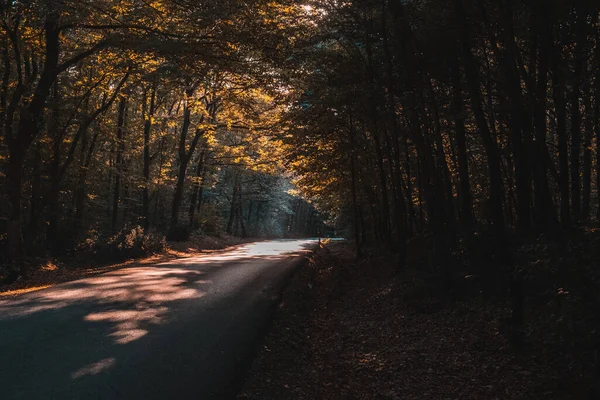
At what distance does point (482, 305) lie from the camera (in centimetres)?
853

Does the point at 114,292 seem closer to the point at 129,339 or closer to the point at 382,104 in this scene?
the point at 129,339

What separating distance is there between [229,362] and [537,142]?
282 inches

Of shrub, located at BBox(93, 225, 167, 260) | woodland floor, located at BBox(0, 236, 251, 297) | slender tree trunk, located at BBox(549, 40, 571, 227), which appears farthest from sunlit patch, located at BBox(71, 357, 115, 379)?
shrub, located at BBox(93, 225, 167, 260)

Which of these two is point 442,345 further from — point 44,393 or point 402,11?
point 402,11

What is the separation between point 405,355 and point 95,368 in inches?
188

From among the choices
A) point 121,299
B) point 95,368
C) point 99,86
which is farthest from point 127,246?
point 95,368

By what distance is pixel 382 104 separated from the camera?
1370 centimetres

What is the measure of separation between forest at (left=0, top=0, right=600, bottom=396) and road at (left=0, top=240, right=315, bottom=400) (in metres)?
4.28

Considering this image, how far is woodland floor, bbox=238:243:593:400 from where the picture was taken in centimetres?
555

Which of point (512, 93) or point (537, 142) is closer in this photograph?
point (512, 93)

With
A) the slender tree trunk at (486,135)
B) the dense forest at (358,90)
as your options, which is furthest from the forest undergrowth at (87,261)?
the slender tree trunk at (486,135)

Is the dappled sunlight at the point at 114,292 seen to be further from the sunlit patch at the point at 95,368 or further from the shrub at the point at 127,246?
the shrub at the point at 127,246

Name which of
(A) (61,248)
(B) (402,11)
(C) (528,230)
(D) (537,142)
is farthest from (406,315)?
(A) (61,248)

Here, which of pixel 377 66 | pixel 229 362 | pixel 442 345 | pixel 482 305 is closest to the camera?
pixel 229 362
